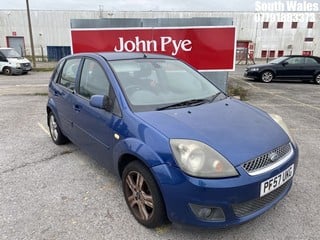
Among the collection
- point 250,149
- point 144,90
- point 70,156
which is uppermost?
point 144,90

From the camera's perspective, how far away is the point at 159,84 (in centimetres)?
329

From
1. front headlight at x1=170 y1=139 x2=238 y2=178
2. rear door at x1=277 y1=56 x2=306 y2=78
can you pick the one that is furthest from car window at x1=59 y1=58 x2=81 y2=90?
rear door at x1=277 y1=56 x2=306 y2=78

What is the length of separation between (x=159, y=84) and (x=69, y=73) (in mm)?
1667

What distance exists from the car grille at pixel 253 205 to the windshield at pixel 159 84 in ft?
3.84

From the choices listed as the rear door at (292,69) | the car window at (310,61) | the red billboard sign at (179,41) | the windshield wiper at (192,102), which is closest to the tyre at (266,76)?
the rear door at (292,69)

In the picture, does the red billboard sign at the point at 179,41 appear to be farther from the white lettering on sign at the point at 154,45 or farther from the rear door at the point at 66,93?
the rear door at the point at 66,93

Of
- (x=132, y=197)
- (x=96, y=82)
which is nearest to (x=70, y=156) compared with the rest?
(x=96, y=82)

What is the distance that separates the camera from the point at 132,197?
280 centimetres

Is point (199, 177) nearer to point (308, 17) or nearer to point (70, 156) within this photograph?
point (70, 156)

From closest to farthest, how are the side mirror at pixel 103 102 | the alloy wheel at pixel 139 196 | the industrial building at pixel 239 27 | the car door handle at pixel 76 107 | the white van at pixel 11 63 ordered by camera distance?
the alloy wheel at pixel 139 196
the side mirror at pixel 103 102
the car door handle at pixel 76 107
the white van at pixel 11 63
the industrial building at pixel 239 27

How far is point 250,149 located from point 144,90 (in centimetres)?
134

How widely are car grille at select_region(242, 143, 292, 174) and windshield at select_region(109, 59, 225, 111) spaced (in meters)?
0.98

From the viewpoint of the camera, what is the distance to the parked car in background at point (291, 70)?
14.2 m

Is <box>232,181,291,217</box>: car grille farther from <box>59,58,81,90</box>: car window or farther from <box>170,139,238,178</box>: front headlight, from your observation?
<box>59,58,81,90</box>: car window
